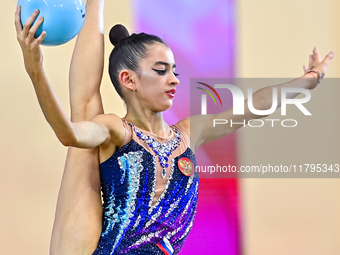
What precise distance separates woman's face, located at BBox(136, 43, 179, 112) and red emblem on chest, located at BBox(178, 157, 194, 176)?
0.51 feet

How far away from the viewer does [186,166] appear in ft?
4.47

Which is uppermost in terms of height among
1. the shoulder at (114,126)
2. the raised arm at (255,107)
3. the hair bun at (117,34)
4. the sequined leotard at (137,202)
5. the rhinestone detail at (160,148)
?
the hair bun at (117,34)

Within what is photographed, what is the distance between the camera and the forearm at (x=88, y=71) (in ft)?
4.52

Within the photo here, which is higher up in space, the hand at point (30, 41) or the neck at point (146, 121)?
the hand at point (30, 41)

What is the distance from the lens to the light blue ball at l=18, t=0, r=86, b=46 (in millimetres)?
983

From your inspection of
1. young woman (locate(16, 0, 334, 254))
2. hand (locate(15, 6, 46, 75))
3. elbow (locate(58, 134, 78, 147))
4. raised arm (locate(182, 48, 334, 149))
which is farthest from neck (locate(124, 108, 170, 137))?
hand (locate(15, 6, 46, 75))

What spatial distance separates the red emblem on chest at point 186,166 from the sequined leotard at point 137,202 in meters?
0.02

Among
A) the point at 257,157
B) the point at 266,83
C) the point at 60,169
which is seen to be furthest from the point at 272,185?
the point at 60,169

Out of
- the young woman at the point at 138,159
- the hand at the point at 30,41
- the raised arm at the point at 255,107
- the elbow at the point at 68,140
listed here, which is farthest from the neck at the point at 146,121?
the hand at the point at 30,41

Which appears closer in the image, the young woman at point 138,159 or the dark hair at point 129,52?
the young woman at point 138,159

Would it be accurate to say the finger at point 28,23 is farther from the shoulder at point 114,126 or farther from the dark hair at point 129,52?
the dark hair at point 129,52

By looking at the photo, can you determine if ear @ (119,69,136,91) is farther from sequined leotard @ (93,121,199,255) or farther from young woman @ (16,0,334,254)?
sequined leotard @ (93,121,199,255)

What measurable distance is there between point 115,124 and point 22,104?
33.9 inches

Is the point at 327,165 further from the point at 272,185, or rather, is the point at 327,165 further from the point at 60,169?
the point at 60,169
